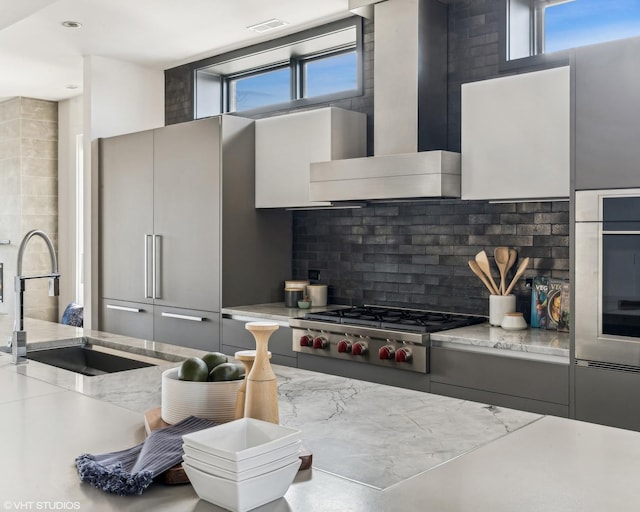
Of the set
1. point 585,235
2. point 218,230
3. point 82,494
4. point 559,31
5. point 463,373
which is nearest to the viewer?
point 82,494

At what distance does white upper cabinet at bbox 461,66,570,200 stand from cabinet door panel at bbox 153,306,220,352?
1950 millimetres

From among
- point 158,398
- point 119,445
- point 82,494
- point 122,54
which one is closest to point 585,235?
point 158,398

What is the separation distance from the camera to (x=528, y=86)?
126 inches

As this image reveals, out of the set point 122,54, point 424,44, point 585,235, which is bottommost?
point 585,235

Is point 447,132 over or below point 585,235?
over

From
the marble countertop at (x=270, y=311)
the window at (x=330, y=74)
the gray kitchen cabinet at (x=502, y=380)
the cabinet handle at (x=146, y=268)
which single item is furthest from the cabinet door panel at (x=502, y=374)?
the cabinet handle at (x=146, y=268)

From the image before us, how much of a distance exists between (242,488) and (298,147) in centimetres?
331

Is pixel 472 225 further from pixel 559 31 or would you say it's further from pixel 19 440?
pixel 19 440

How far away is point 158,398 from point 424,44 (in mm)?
2634

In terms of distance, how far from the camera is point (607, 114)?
2760 mm

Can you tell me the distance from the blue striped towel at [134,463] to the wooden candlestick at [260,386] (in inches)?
6.7

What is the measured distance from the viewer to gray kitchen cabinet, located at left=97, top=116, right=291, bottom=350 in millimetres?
4430

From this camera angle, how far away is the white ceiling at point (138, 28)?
4.27 m

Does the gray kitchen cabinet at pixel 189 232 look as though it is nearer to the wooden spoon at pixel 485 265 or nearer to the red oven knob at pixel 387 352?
the red oven knob at pixel 387 352
